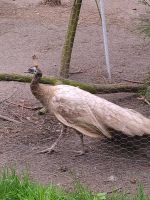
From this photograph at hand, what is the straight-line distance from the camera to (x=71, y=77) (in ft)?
18.6

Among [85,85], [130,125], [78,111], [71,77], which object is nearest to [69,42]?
[71,77]

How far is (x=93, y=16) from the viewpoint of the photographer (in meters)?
8.09

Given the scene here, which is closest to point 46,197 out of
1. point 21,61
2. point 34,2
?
point 21,61

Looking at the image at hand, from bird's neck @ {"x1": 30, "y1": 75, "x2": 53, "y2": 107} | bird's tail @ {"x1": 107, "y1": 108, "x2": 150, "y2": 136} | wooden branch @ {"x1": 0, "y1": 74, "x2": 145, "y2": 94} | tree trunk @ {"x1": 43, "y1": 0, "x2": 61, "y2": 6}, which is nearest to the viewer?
bird's tail @ {"x1": 107, "y1": 108, "x2": 150, "y2": 136}

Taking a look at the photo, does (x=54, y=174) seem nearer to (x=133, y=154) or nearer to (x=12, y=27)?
(x=133, y=154)

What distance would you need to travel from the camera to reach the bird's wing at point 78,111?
12.2 ft

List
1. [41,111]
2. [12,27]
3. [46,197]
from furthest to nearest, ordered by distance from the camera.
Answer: [12,27], [41,111], [46,197]

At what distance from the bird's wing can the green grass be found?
20.5 inches

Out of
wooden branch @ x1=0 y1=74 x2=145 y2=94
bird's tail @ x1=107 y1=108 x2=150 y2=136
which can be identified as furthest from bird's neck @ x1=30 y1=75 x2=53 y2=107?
wooden branch @ x1=0 y1=74 x2=145 y2=94

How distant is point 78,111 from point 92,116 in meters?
0.11

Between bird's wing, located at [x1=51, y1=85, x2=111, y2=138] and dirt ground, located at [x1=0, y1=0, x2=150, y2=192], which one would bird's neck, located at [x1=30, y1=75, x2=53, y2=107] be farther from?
dirt ground, located at [x1=0, y1=0, x2=150, y2=192]

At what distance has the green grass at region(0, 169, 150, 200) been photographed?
10.3 feet

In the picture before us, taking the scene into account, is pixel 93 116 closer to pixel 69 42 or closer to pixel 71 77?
pixel 69 42

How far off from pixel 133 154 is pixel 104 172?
337 millimetres
